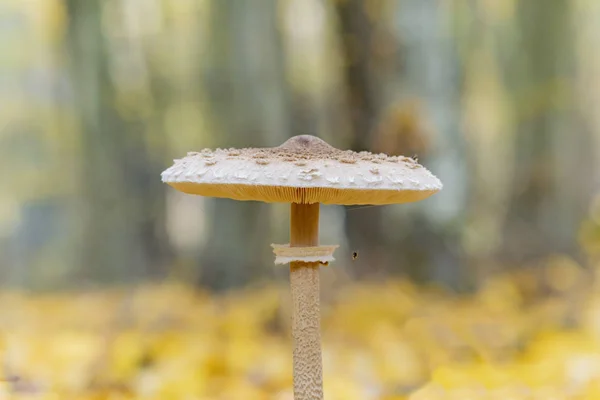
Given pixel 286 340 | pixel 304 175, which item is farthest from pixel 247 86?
pixel 304 175

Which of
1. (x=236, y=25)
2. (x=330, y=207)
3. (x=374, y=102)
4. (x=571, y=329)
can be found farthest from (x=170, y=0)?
(x=571, y=329)

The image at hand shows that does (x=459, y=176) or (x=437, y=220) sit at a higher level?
(x=459, y=176)

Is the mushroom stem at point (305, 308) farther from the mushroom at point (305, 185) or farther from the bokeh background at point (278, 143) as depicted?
the bokeh background at point (278, 143)

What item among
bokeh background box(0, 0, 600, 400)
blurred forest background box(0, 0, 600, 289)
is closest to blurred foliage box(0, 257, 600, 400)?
bokeh background box(0, 0, 600, 400)

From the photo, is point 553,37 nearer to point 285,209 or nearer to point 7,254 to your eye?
point 285,209

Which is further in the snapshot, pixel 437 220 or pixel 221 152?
pixel 437 220

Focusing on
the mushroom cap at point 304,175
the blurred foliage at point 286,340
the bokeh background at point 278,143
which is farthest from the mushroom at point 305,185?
the bokeh background at point 278,143

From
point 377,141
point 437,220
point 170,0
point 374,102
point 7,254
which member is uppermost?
point 170,0

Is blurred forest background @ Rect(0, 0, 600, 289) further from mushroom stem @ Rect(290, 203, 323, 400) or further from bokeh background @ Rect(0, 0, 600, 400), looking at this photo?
mushroom stem @ Rect(290, 203, 323, 400)
